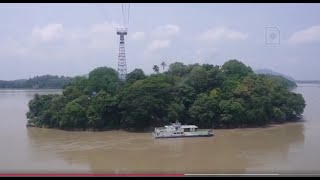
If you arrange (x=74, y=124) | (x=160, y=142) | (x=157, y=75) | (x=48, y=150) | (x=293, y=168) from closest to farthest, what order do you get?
(x=293, y=168) → (x=48, y=150) → (x=160, y=142) → (x=74, y=124) → (x=157, y=75)

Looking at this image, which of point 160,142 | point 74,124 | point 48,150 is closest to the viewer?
point 48,150

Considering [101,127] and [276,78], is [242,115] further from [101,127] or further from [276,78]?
[101,127]

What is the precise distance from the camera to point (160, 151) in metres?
5.37

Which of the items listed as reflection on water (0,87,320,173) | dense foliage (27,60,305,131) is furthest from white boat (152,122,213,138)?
dense foliage (27,60,305,131)

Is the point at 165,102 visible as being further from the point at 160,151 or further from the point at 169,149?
the point at 160,151

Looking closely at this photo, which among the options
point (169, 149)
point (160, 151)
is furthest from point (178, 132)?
point (160, 151)

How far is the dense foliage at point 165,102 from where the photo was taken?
698cm

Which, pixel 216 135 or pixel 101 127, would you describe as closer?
pixel 216 135

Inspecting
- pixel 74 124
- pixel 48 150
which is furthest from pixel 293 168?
pixel 74 124

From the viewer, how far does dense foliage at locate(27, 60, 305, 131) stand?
22.9 feet

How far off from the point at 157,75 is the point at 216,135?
6.99 feet

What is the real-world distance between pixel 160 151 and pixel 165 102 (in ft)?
6.37

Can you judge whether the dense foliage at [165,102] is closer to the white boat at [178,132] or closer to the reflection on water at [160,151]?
the reflection on water at [160,151]

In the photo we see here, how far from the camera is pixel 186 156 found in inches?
196
